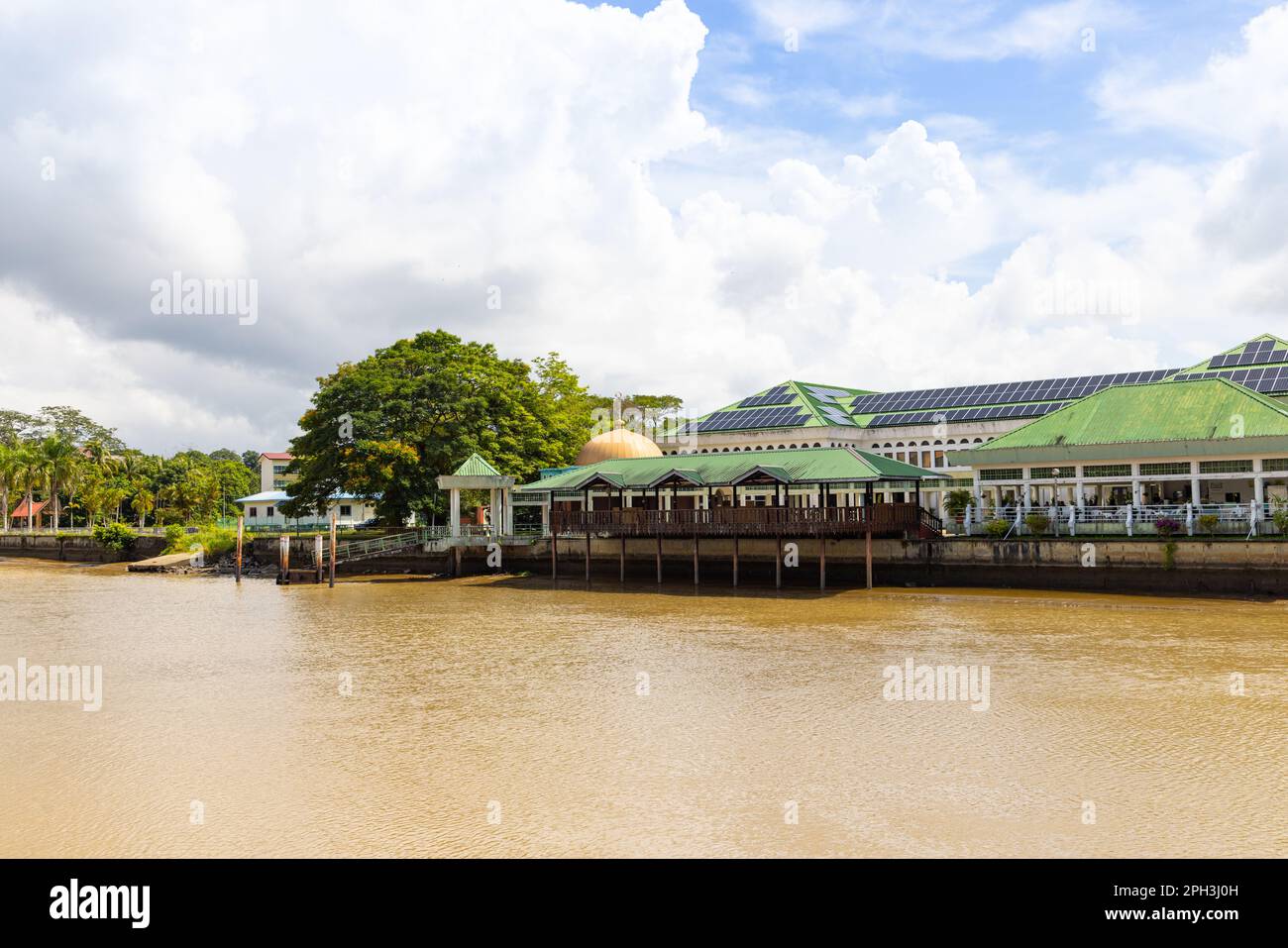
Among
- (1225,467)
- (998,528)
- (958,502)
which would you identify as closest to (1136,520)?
(1225,467)

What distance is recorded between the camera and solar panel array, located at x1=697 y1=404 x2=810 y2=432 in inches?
2287

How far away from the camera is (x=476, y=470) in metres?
47.2

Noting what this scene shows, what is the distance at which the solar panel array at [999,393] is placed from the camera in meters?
53.2

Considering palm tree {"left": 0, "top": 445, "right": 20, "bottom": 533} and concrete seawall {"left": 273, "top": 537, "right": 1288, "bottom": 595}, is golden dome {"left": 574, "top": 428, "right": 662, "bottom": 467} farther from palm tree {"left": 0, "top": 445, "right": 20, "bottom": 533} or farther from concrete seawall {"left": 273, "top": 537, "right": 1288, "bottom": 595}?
palm tree {"left": 0, "top": 445, "right": 20, "bottom": 533}

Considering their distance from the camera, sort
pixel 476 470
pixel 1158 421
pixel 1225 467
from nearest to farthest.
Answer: pixel 1225 467 → pixel 1158 421 → pixel 476 470

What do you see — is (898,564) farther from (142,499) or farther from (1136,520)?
(142,499)

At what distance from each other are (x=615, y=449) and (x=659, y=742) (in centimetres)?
3562

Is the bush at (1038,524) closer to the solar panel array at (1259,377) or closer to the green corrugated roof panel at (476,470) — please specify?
the solar panel array at (1259,377)

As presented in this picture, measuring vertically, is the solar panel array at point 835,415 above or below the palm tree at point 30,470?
above

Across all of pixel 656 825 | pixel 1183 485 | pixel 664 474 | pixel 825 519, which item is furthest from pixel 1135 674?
pixel 664 474

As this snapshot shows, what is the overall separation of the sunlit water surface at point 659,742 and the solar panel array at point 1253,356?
73.6 feet

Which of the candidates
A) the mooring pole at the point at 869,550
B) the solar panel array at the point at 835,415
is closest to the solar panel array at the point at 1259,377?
the solar panel array at the point at 835,415

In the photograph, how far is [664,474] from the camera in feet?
137

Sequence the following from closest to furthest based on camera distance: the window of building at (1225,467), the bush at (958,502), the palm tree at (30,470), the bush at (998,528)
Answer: the window of building at (1225,467)
the bush at (998,528)
the bush at (958,502)
the palm tree at (30,470)
